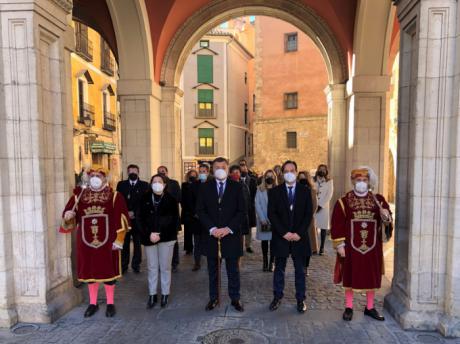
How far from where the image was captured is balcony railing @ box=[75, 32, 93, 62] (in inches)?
712

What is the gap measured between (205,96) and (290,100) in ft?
22.5

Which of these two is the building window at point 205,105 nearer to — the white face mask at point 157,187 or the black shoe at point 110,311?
the white face mask at point 157,187

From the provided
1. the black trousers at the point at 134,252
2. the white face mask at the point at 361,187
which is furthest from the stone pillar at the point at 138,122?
the white face mask at the point at 361,187

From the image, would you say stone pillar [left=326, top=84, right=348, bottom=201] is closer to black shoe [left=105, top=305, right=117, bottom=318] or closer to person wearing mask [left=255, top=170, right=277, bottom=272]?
person wearing mask [left=255, top=170, right=277, bottom=272]

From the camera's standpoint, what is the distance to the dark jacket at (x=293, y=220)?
439cm

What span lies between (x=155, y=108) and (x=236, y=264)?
18.3 feet

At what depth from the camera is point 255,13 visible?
32.8 feet

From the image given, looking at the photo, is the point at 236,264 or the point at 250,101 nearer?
the point at 236,264

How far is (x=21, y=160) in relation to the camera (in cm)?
404

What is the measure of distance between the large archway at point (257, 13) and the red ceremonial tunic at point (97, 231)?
547 centimetres

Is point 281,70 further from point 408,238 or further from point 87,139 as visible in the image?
point 408,238

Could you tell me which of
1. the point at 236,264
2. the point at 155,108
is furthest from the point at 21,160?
the point at 155,108

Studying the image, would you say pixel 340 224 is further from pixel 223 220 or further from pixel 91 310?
pixel 91 310

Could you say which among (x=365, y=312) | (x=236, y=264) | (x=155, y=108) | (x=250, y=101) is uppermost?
(x=250, y=101)
